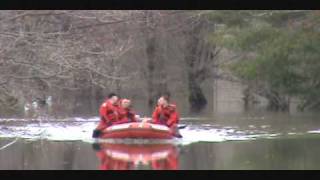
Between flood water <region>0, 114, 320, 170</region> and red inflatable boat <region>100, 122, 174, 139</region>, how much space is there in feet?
1.72

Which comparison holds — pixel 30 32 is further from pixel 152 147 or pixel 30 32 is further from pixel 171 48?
pixel 171 48

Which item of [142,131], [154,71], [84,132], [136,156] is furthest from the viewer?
[154,71]

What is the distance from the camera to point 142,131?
23.4m

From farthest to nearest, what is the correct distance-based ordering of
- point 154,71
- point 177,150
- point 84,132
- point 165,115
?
point 154,71 → point 84,132 → point 165,115 → point 177,150

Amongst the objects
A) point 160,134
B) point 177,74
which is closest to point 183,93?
point 177,74

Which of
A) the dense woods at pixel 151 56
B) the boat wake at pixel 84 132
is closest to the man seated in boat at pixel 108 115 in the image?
the boat wake at pixel 84 132

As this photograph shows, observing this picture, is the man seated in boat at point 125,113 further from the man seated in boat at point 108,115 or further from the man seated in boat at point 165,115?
the man seated in boat at point 165,115

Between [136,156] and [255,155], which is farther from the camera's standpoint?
[255,155]

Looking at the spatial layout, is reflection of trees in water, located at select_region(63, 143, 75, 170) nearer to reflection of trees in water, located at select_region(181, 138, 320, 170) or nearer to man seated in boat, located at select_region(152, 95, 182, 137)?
reflection of trees in water, located at select_region(181, 138, 320, 170)

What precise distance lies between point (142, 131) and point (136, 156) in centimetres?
461

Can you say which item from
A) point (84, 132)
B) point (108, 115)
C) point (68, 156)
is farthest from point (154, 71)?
point (68, 156)

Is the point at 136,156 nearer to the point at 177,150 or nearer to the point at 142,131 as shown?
the point at 177,150

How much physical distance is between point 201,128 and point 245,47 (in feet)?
14.2

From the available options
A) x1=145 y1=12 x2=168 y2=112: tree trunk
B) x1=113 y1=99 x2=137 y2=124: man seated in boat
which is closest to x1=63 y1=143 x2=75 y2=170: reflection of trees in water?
x1=113 y1=99 x2=137 y2=124: man seated in boat
